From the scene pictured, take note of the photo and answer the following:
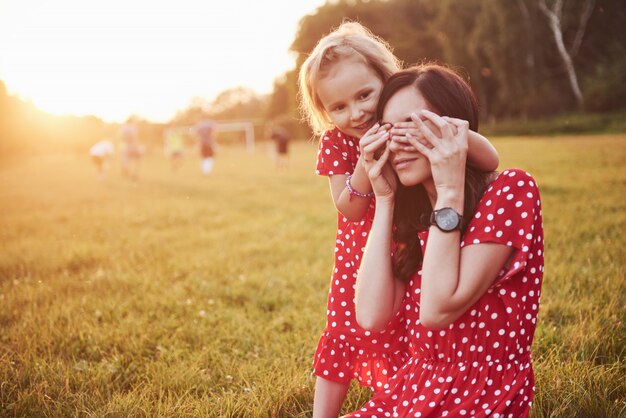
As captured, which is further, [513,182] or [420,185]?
[420,185]

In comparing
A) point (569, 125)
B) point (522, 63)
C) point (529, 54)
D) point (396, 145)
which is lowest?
point (396, 145)

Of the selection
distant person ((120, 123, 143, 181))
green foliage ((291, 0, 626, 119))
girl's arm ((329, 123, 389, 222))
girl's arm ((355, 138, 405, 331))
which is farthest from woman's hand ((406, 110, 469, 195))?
green foliage ((291, 0, 626, 119))

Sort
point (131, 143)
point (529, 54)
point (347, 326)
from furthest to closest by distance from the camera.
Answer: point (529, 54), point (131, 143), point (347, 326)

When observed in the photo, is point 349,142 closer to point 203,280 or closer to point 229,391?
point 229,391

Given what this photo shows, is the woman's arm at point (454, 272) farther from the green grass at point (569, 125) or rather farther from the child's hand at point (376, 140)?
the green grass at point (569, 125)

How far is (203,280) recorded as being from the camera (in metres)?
4.67

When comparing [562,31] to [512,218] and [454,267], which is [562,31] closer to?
Result: [512,218]

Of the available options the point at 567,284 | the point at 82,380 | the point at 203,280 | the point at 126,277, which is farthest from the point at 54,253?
the point at 567,284

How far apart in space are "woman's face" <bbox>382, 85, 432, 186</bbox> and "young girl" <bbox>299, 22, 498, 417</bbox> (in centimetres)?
43

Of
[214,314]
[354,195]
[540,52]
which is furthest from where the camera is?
[540,52]

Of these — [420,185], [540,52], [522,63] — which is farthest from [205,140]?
[540,52]

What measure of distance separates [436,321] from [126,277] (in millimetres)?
4076

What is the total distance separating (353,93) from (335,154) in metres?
0.29

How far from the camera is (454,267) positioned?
1412 mm
